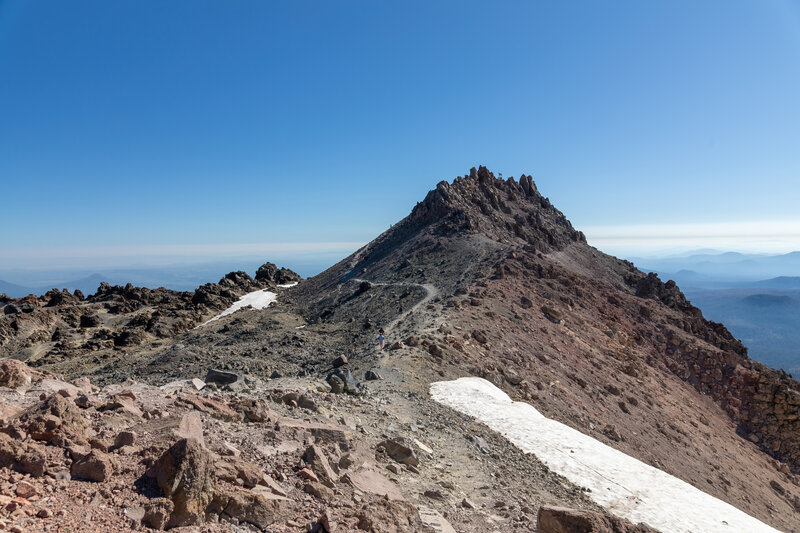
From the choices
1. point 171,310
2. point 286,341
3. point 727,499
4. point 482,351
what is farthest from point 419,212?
point 727,499

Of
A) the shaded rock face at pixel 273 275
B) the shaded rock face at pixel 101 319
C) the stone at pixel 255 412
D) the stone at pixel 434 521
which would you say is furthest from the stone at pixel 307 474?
the shaded rock face at pixel 273 275

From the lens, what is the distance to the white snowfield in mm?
10797

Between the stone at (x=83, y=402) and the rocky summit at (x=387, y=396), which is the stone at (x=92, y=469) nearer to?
the rocky summit at (x=387, y=396)

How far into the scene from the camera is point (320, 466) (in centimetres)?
739

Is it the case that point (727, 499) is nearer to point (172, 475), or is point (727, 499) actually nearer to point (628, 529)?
point (628, 529)

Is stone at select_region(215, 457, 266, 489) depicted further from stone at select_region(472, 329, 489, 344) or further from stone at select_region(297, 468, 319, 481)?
stone at select_region(472, 329, 489, 344)

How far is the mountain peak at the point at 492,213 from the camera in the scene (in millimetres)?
54094

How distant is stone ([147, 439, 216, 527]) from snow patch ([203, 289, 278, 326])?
43920 mm

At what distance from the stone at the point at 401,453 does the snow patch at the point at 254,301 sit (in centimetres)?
4105

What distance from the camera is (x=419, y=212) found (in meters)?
61.6

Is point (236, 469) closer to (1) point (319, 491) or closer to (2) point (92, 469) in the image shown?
(1) point (319, 491)

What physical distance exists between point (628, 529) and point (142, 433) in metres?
7.52

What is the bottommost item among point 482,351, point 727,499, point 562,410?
point 727,499

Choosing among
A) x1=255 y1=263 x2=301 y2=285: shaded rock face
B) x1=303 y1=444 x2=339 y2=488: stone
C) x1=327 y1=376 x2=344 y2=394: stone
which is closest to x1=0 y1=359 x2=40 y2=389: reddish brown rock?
x1=303 y1=444 x2=339 y2=488: stone
